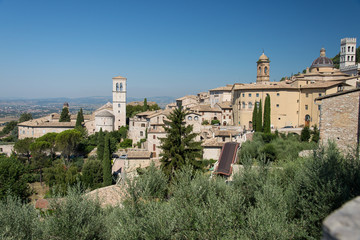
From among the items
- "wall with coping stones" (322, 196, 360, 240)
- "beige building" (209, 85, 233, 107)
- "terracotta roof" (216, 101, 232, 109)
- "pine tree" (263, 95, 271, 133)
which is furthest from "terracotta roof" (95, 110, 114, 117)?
"wall with coping stones" (322, 196, 360, 240)

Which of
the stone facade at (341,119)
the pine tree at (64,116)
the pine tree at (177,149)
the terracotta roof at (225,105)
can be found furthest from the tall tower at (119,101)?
the stone facade at (341,119)

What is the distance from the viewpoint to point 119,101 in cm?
5481

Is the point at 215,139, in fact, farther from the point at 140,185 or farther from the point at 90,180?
the point at 140,185

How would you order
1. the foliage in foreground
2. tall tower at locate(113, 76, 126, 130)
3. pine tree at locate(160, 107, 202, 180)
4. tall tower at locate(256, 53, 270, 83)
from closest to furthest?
the foliage in foreground, pine tree at locate(160, 107, 202, 180), tall tower at locate(256, 53, 270, 83), tall tower at locate(113, 76, 126, 130)

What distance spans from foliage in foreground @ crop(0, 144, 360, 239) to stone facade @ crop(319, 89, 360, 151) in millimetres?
2372

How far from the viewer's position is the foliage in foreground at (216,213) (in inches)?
265

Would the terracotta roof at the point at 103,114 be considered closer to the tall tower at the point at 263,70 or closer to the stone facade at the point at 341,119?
the tall tower at the point at 263,70

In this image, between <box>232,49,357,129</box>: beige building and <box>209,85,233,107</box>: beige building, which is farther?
<box>209,85,233,107</box>: beige building

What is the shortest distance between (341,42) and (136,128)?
6871cm

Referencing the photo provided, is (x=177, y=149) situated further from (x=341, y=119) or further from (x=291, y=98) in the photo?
(x=291, y=98)

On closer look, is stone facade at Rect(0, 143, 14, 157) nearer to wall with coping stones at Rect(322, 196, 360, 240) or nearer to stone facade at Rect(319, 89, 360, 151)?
stone facade at Rect(319, 89, 360, 151)

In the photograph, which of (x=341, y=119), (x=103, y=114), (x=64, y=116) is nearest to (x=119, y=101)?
(x=103, y=114)

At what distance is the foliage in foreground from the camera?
6.72m

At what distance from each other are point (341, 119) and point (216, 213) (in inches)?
304
